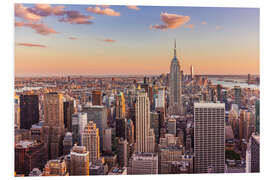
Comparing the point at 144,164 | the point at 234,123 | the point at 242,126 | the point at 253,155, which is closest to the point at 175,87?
the point at 234,123

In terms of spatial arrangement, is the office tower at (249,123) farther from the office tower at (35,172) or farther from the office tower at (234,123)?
the office tower at (35,172)

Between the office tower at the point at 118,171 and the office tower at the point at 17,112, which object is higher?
Answer: the office tower at the point at 17,112

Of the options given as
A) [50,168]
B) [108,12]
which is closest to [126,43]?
[108,12]

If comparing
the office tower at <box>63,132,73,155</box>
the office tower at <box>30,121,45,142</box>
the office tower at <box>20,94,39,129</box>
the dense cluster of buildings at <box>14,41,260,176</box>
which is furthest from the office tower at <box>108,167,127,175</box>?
the office tower at <box>20,94,39,129</box>

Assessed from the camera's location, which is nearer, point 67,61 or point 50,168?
point 50,168

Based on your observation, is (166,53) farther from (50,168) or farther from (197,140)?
(50,168)

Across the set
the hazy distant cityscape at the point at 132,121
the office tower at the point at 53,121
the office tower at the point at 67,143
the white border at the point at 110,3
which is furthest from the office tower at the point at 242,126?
the office tower at the point at 53,121

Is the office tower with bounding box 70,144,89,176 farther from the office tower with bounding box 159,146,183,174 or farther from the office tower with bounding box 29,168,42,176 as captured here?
the office tower with bounding box 159,146,183,174
